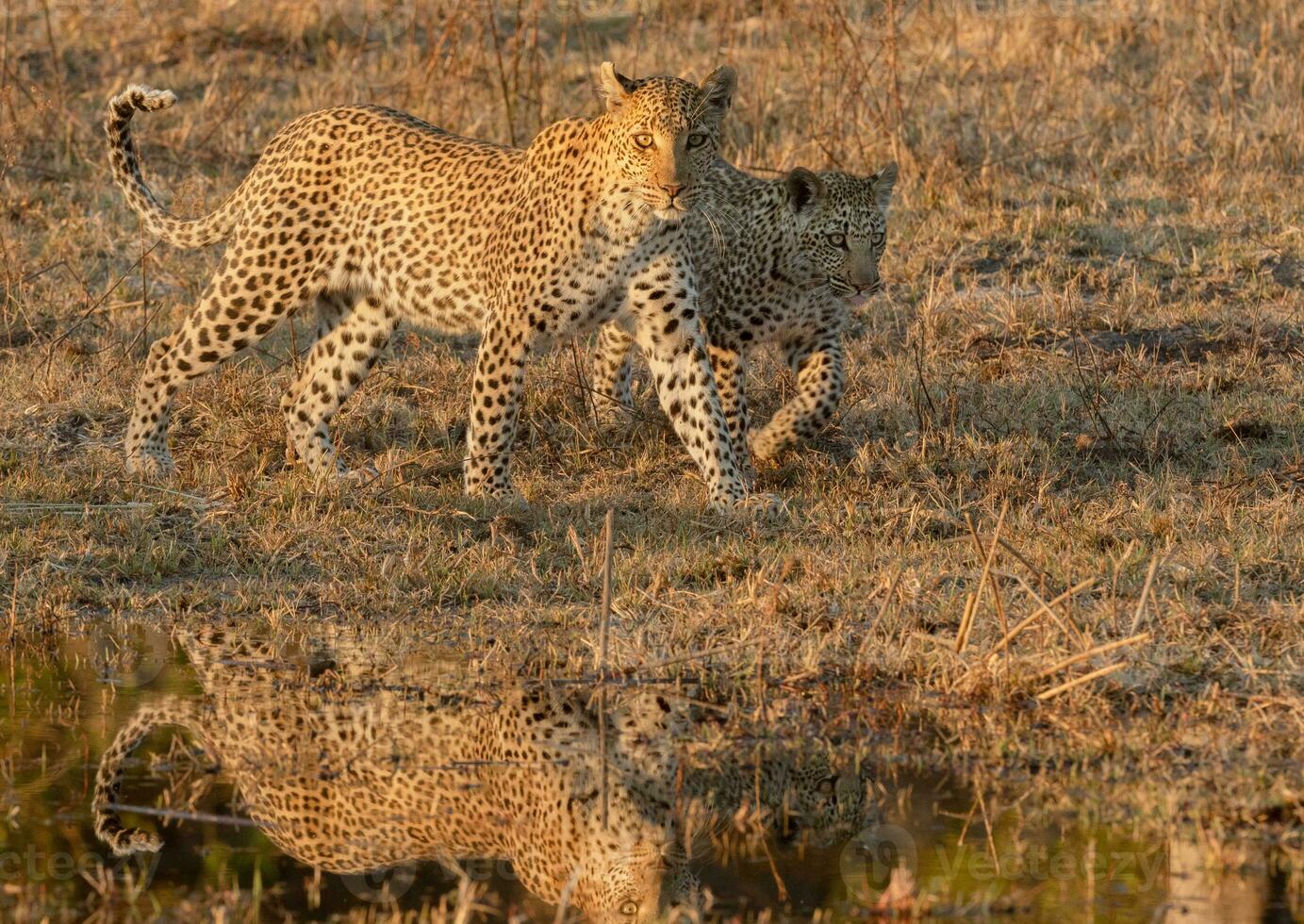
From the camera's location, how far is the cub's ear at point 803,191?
28.9 ft

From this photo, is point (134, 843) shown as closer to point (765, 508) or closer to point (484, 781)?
point (484, 781)

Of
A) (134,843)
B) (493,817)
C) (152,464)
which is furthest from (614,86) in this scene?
(134,843)

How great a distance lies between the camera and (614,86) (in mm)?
7781

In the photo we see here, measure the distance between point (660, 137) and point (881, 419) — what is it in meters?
1.98

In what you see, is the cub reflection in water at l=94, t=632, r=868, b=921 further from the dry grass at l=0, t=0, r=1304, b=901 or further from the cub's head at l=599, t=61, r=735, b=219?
the cub's head at l=599, t=61, r=735, b=219

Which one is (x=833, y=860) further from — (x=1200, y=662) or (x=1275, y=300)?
(x=1275, y=300)

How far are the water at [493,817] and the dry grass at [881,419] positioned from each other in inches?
11.3

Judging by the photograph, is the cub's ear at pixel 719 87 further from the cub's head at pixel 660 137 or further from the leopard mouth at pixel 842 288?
the leopard mouth at pixel 842 288

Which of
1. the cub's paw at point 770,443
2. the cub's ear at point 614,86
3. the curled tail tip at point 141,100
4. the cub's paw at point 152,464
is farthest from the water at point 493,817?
the curled tail tip at point 141,100

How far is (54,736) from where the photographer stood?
5.74m

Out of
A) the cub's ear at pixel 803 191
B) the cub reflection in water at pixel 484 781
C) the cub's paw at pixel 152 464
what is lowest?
the cub's paw at pixel 152 464

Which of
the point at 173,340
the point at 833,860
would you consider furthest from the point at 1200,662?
the point at 173,340

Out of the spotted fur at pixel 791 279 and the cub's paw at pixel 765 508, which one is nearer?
the cub's paw at pixel 765 508

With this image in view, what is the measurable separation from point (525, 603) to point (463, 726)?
3.83ft
